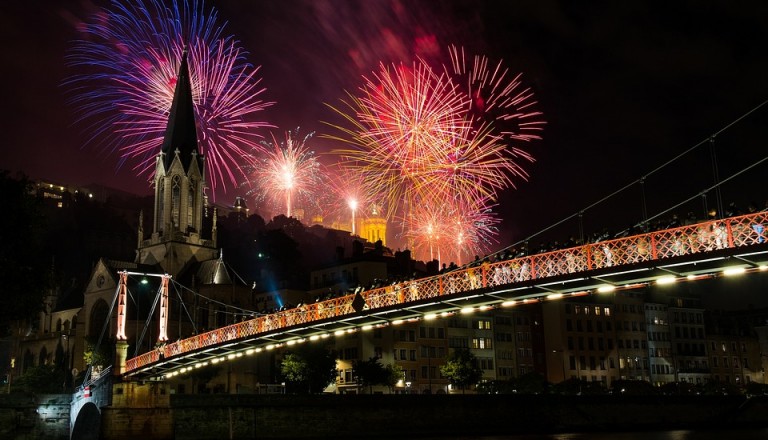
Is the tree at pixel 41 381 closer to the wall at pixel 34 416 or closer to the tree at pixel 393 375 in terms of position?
the wall at pixel 34 416

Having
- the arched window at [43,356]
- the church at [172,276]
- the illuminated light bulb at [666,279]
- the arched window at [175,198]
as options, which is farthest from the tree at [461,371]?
the arched window at [43,356]

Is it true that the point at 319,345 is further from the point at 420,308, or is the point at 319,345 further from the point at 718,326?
the point at 718,326

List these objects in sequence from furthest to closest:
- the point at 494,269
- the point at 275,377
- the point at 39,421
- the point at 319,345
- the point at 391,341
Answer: the point at 275,377, the point at 391,341, the point at 319,345, the point at 39,421, the point at 494,269

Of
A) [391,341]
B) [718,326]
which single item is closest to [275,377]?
[391,341]

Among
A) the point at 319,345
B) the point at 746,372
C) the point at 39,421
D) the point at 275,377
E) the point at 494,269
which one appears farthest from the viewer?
the point at 746,372

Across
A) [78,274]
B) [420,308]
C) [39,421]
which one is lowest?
[39,421]

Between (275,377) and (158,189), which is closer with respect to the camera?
(275,377)

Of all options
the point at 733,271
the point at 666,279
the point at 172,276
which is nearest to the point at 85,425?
the point at 172,276
